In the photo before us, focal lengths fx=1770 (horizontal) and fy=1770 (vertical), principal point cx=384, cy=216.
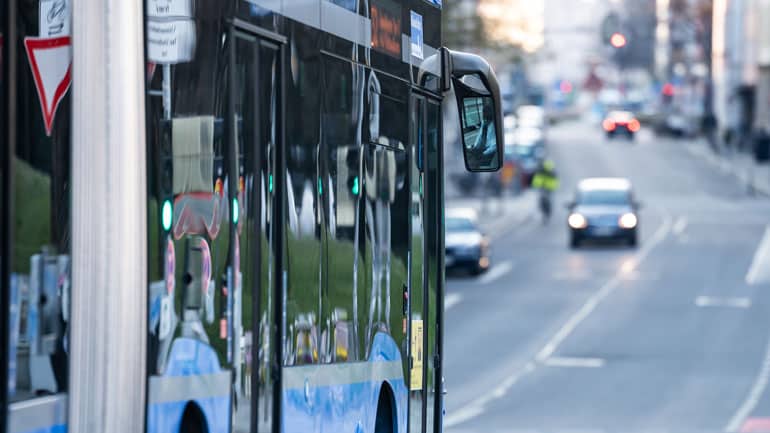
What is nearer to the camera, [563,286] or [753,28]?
[563,286]

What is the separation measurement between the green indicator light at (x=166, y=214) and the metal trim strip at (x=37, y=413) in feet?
1.83

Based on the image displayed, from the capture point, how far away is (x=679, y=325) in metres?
31.5

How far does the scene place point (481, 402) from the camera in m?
22.8

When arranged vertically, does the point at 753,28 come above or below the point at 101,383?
above

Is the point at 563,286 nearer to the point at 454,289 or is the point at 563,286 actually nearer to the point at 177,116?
the point at 454,289

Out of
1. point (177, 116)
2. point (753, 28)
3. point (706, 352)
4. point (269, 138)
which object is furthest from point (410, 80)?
point (753, 28)

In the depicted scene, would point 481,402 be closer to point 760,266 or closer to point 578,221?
point 760,266

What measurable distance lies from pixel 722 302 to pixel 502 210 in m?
29.4

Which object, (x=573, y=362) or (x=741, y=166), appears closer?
(x=573, y=362)

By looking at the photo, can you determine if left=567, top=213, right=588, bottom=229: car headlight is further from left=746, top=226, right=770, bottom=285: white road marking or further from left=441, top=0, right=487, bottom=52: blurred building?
left=441, top=0, right=487, bottom=52: blurred building

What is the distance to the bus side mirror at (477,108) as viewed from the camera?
25.7 feet

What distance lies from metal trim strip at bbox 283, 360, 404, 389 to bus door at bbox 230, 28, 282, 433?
0.74 ft

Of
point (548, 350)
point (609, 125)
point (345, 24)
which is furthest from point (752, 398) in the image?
point (609, 125)

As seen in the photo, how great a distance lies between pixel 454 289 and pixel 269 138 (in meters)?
33.1
